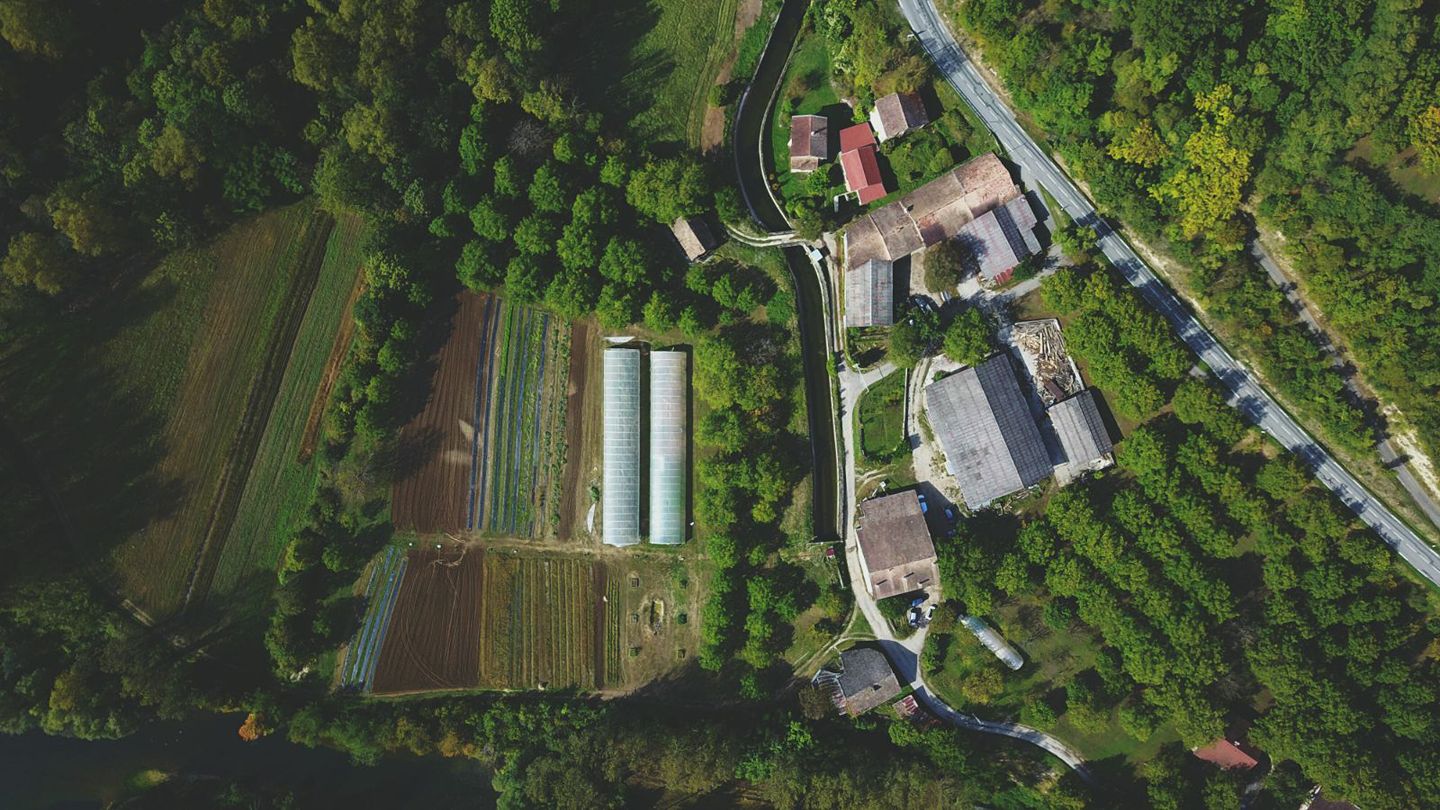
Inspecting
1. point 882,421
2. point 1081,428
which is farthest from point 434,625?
point 1081,428

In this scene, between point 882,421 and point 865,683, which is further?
point 882,421

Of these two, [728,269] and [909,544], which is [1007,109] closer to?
[728,269]

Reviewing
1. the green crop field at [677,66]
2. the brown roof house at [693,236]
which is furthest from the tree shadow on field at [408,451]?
the green crop field at [677,66]

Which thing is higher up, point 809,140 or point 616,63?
point 616,63

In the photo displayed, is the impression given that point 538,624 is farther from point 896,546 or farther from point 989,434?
point 989,434

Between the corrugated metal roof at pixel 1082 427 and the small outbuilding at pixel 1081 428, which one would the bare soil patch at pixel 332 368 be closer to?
the small outbuilding at pixel 1081 428

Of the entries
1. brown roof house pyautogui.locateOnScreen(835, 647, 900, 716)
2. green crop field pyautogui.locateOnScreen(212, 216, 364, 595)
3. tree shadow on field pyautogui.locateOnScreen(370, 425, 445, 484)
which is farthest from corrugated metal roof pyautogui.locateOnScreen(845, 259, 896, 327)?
green crop field pyautogui.locateOnScreen(212, 216, 364, 595)

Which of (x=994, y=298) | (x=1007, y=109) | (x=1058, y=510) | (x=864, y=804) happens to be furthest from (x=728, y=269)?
(x=864, y=804)
